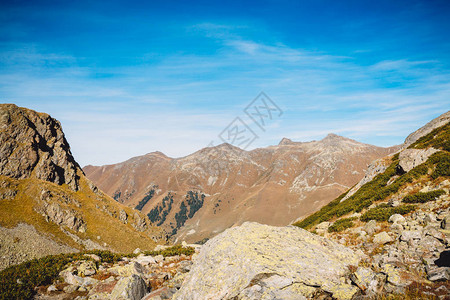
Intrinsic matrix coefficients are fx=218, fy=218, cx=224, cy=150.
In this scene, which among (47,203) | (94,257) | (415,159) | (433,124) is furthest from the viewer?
(47,203)

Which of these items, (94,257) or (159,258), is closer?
(94,257)

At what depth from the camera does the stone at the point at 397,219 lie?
48.2 feet

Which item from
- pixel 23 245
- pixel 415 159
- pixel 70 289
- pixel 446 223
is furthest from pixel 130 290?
pixel 23 245

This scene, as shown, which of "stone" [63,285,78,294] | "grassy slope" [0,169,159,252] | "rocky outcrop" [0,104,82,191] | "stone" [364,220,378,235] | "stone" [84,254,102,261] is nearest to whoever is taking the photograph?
"stone" [63,285,78,294]

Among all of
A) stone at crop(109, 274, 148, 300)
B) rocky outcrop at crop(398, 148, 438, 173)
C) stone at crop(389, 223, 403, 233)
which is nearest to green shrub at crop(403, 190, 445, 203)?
stone at crop(389, 223, 403, 233)

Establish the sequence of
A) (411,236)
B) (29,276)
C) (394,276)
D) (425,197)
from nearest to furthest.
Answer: (394,276), (411,236), (29,276), (425,197)

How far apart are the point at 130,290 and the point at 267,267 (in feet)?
27.3

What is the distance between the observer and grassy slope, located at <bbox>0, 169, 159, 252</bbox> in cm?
7375

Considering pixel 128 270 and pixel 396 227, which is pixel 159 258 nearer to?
pixel 128 270

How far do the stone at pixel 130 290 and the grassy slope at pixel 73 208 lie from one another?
80910mm

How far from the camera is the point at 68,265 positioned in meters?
16.5

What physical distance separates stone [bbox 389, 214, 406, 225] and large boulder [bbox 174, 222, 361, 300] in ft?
23.0

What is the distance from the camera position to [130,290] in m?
12.0

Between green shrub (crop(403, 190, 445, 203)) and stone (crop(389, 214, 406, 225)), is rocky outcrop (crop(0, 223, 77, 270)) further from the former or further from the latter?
green shrub (crop(403, 190, 445, 203))
